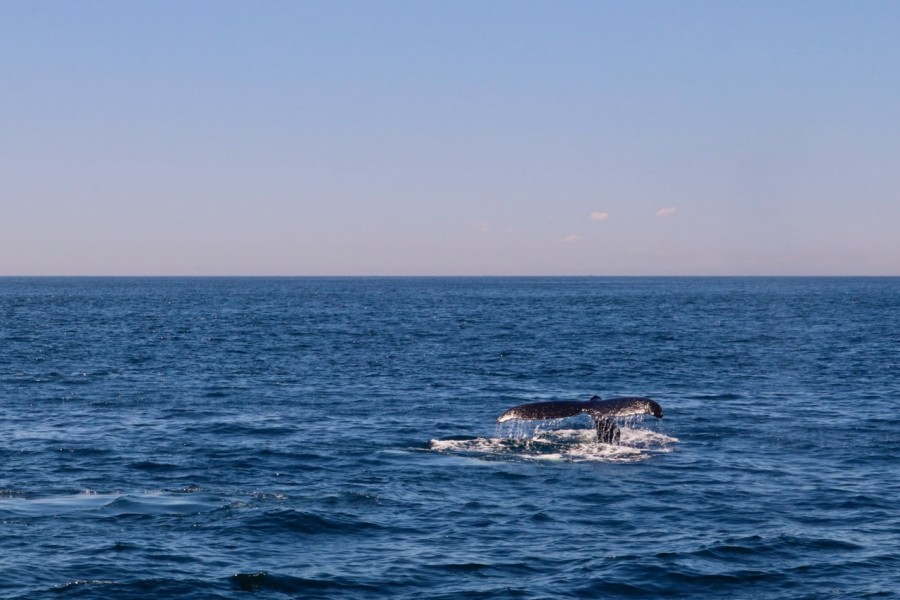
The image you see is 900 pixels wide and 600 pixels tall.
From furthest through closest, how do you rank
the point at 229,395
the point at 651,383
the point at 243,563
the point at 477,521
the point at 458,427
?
the point at 651,383
the point at 229,395
the point at 458,427
the point at 477,521
the point at 243,563

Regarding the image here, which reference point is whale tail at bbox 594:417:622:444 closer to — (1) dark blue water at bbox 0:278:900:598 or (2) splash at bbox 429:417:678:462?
(2) splash at bbox 429:417:678:462

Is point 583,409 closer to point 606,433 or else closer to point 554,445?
point 554,445

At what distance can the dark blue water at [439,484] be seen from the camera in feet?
63.1

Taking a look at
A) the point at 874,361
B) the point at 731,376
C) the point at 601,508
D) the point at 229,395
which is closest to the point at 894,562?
the point at 601,508

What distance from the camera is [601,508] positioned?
78.3 ft

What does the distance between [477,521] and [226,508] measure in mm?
5764

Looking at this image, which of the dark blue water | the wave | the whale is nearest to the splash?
the wave

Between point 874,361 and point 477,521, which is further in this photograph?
point 874,361

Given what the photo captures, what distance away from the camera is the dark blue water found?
63.1 feet

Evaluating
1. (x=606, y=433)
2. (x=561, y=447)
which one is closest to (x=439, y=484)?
(x=561, y=447)

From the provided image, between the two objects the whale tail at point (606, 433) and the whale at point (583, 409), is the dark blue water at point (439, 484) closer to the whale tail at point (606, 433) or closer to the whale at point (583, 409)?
the whale tail at point (606, 433)

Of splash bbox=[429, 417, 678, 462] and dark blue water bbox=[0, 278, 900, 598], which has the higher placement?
splash bbox=[429, 417, 678, 462]

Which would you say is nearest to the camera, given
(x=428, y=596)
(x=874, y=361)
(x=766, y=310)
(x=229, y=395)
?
(x=428, y=596)

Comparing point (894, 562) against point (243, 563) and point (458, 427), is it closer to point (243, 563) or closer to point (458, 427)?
point (243, 563)
